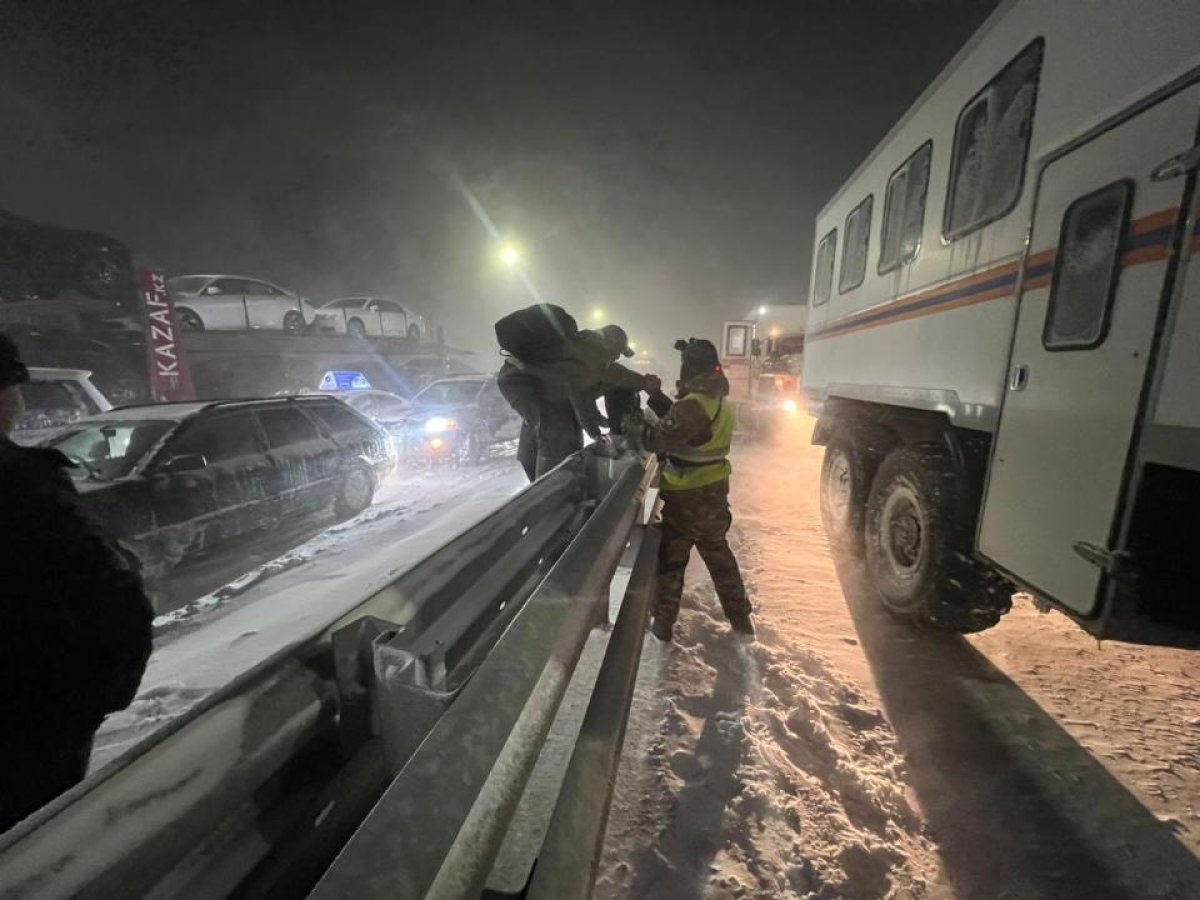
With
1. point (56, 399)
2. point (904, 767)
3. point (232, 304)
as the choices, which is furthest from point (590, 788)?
point (232, 304)

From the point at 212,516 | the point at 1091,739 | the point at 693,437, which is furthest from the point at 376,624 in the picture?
the point at 212,516

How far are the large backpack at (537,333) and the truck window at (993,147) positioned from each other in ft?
9.23

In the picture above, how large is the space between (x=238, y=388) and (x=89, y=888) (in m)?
16.8

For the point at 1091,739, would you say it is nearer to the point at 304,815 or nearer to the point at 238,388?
the point at 304,815

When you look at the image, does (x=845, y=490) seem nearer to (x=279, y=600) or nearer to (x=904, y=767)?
(x=904, y=767)

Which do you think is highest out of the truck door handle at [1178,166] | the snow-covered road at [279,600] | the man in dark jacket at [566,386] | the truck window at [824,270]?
the truck window at [824,270]

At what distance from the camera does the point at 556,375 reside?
4.06 m

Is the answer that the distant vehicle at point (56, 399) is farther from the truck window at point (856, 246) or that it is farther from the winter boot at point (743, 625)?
the truck window at point (856, 246)

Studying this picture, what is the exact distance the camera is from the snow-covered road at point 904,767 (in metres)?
2.04

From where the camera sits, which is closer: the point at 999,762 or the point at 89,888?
the point at 89,888

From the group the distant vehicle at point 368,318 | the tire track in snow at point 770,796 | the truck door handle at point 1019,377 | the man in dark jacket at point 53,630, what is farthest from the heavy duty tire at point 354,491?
the distant vehicle at point 368,318

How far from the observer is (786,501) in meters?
7.51

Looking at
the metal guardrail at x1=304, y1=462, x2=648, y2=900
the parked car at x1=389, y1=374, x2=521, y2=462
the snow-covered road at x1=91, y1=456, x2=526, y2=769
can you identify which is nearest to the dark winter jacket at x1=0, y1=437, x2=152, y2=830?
the snow-covered road at x1=91, y1=456, x2=526, y2=769

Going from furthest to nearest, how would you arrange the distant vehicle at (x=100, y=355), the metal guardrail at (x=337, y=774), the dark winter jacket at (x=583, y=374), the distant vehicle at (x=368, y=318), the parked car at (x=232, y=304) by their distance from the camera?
the distant vehicle at (x=368, y=318) → the parked car at (x=232, y=304) → the distant vehicle at (x=100, y=355) → the dark winter jacket at (x=583, y=374) → the metal guardrail at (x=337, y=774)
